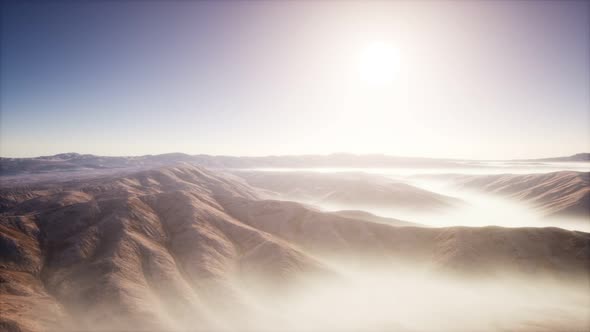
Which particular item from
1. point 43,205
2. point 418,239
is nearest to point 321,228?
point 418,239

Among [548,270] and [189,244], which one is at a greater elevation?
[189,244]

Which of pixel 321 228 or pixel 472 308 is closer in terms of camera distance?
pixel 472 308

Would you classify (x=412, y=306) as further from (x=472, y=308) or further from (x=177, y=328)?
(x=177, y=328)

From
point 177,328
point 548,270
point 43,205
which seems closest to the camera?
point 177,328

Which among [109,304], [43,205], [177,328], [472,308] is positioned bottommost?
[472,308]

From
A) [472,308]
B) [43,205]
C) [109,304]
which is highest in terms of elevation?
[43,205]

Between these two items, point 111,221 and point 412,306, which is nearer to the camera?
point 412,306

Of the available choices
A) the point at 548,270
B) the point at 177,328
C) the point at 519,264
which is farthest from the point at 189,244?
the point at 548,270

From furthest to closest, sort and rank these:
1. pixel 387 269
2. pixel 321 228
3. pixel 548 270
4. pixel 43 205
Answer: pixel 43 205 → pixel 321 228 → pixel 387 269 → pixel 548 270

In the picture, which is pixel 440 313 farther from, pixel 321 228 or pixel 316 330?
pixel 321 228
